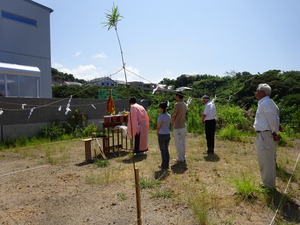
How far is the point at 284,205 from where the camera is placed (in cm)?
371

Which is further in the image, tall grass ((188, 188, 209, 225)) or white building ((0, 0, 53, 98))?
white building ((0, 0, 53, 98))

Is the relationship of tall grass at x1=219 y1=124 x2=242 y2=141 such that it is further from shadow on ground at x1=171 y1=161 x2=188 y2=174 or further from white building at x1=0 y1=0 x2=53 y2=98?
white building at x1=0 y1=0 x2=53 y2=98

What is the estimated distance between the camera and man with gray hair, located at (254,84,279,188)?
402cm

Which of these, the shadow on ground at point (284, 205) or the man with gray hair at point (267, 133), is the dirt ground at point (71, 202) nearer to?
the shadow on ground at point (284, 205)

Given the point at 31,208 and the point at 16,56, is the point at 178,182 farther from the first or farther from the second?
the point at 16,56

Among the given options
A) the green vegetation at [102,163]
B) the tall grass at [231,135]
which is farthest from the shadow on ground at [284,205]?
the tall grass at [231,135]

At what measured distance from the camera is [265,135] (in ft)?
13.4

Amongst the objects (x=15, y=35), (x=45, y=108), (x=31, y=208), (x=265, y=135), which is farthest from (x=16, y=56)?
(x=265, y=135)

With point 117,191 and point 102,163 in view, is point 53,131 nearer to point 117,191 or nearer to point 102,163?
point 102,163

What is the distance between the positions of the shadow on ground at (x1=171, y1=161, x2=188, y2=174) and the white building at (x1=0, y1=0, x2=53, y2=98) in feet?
33.8

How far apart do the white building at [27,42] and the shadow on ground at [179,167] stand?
10.3m

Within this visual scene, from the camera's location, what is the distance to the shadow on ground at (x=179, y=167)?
5586 mm

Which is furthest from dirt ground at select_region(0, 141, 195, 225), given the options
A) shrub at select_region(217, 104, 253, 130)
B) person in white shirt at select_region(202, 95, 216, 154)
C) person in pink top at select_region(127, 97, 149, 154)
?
shrub at select_region(217, 104, 253, 130)

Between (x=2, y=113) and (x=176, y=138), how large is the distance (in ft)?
21.4
